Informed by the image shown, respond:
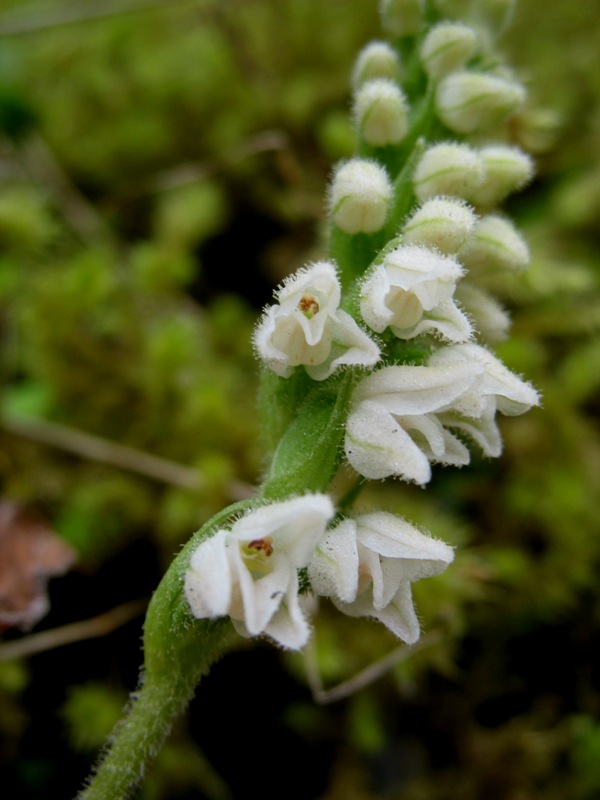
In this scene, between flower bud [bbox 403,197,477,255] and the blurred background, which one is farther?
the blurred background

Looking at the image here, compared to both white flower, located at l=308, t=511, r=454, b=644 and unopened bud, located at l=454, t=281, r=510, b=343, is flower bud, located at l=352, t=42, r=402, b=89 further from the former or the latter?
white flower, located at l=308, t=511, r=454, b=644

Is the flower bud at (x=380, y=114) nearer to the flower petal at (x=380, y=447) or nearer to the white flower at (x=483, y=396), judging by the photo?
the white flower at (x=483, y=396)

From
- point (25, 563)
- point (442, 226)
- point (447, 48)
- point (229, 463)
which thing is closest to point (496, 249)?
point (442, 226)

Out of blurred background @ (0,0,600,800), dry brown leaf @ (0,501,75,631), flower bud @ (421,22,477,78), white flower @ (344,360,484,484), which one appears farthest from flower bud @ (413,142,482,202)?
dry brown leaf @ (0,501,75,631)

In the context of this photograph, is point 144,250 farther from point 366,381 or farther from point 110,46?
point 366,381

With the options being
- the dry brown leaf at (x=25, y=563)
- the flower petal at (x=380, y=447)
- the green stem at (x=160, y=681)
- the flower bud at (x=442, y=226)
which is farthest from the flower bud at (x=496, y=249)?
the dry brown leaf at (x=25, y=563)

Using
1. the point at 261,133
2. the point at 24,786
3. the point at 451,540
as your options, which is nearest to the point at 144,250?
the point at 261,133
